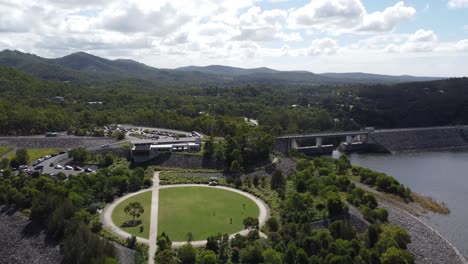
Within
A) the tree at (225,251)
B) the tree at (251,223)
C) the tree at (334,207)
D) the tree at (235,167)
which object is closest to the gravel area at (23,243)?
the tree at (225,251)

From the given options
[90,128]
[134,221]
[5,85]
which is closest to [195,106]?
[90,128]

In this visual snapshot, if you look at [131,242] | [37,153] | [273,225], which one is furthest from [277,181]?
[37,153]

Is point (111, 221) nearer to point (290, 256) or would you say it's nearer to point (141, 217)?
point (141, 217)

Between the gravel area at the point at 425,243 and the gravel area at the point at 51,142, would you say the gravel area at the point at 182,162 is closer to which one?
the gravel area at the point at 51,142

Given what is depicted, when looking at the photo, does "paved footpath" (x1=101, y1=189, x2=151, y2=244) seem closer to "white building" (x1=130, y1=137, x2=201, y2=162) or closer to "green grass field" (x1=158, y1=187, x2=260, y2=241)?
"green grass field" (x1=158, y1=187, x2=260, y2=241)

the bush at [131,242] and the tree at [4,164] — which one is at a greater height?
the tree at [4,164]

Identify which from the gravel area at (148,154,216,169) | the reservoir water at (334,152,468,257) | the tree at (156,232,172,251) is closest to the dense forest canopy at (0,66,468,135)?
the gravel area at (148,154,216,169)
